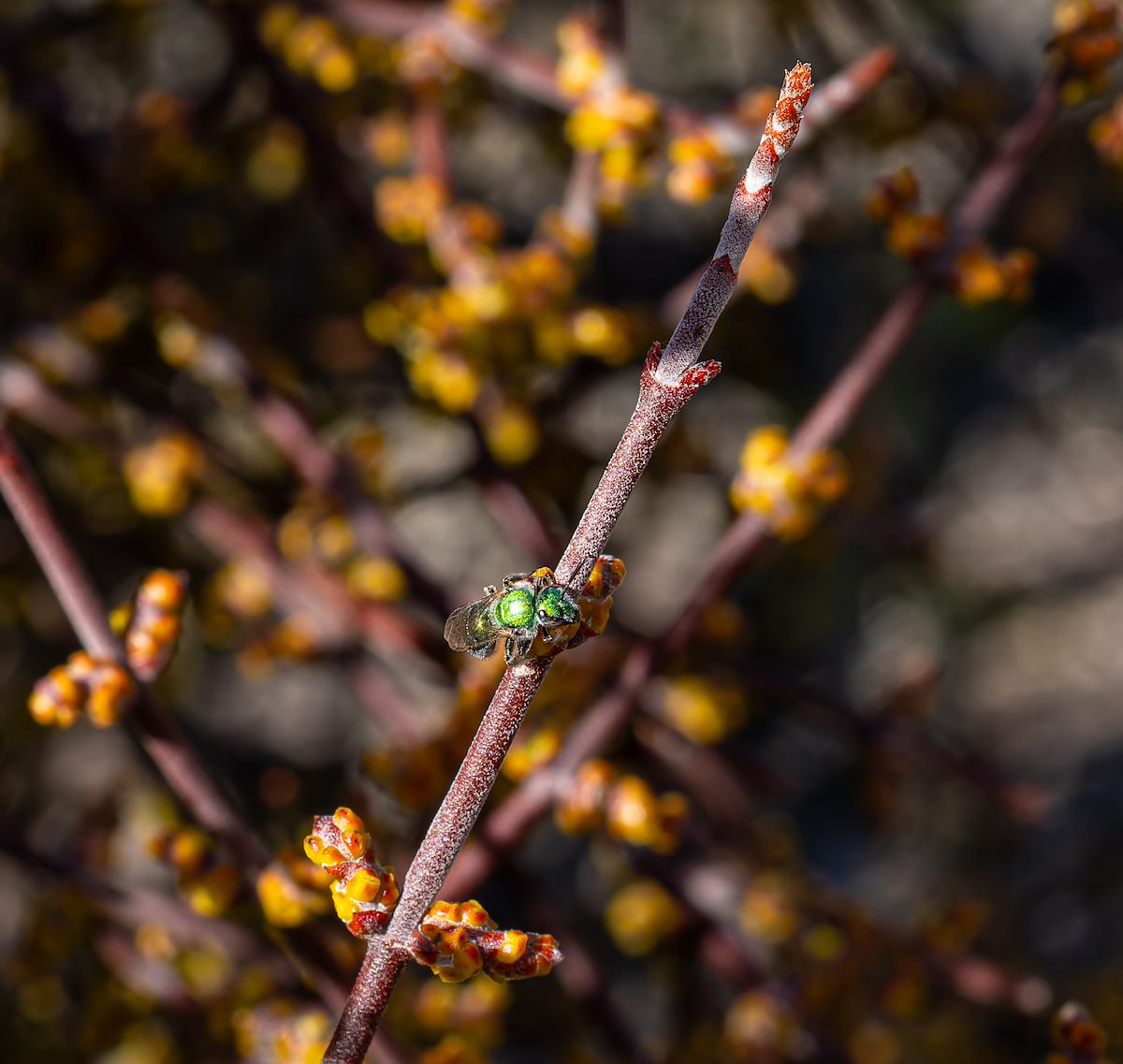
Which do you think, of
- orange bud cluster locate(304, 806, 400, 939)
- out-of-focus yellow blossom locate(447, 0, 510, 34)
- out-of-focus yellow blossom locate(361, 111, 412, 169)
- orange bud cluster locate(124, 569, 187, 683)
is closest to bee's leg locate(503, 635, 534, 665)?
orange bud cluster locate(304, 806, 400, 939)

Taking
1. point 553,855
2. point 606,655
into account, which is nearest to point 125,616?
point 606,655

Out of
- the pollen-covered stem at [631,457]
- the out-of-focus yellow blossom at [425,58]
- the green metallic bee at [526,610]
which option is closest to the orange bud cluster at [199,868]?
the green metallic bee at [526,610]

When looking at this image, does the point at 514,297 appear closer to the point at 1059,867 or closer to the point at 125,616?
the point at 125,616

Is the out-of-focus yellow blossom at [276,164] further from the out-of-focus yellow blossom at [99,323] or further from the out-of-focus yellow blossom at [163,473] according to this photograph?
the out-of-focus yellow blossom at [163,473]

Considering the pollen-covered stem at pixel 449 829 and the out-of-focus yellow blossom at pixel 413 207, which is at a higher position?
the out-of-focus yellow blossom at pixel 413 207

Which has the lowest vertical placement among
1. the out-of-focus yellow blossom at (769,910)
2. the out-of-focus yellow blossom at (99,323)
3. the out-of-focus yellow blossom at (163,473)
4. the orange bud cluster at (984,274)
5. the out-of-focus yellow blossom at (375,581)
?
the out-of-focus yellow blossom at (769,910)

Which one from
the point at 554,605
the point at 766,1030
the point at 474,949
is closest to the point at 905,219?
the point at 554,605

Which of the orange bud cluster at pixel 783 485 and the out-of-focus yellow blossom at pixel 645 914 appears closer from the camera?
the orange bud cluster at pixel 783 485
